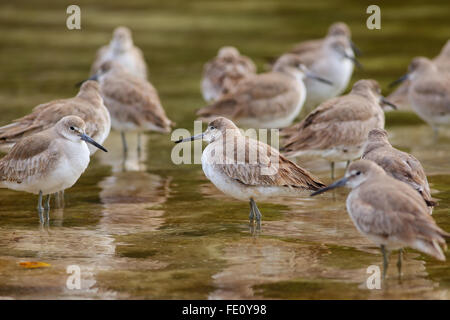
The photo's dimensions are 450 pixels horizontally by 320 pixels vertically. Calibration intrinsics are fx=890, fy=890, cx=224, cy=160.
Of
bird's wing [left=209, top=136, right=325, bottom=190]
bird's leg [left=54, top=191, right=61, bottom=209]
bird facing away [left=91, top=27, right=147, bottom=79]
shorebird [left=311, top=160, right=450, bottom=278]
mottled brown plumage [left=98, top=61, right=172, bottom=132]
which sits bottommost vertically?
shorebird [left=311, top=160, right=450, bottom=278]

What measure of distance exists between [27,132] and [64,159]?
1.38 m

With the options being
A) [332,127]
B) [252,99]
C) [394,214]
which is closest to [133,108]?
[252,99]

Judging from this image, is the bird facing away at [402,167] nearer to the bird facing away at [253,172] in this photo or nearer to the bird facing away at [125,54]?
the bird facing away at [253,172]

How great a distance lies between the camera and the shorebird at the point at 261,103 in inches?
463

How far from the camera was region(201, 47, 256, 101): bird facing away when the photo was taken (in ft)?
44.2

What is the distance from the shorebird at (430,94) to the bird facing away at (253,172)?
424cm

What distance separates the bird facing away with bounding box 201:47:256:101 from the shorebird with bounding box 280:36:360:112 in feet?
3.26

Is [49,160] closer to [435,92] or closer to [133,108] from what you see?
[133,108]

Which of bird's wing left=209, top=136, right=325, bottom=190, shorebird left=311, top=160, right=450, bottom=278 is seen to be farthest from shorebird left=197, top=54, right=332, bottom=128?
shorebird left=311, top=160, right=450, bottom=278

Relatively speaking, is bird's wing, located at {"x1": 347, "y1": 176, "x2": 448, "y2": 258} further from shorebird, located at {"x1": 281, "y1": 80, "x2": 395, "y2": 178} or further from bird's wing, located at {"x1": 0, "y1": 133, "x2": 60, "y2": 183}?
bird's wing, located at {"x1": 0, "y1": 133, "x2": 60, "y2": 183}

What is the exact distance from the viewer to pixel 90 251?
7.83 m

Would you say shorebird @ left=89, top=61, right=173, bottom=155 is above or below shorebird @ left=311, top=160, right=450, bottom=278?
above

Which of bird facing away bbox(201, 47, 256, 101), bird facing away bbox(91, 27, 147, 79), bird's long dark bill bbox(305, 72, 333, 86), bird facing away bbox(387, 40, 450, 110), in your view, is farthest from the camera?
bird facing away bbox(91, 27, 147, 79)
